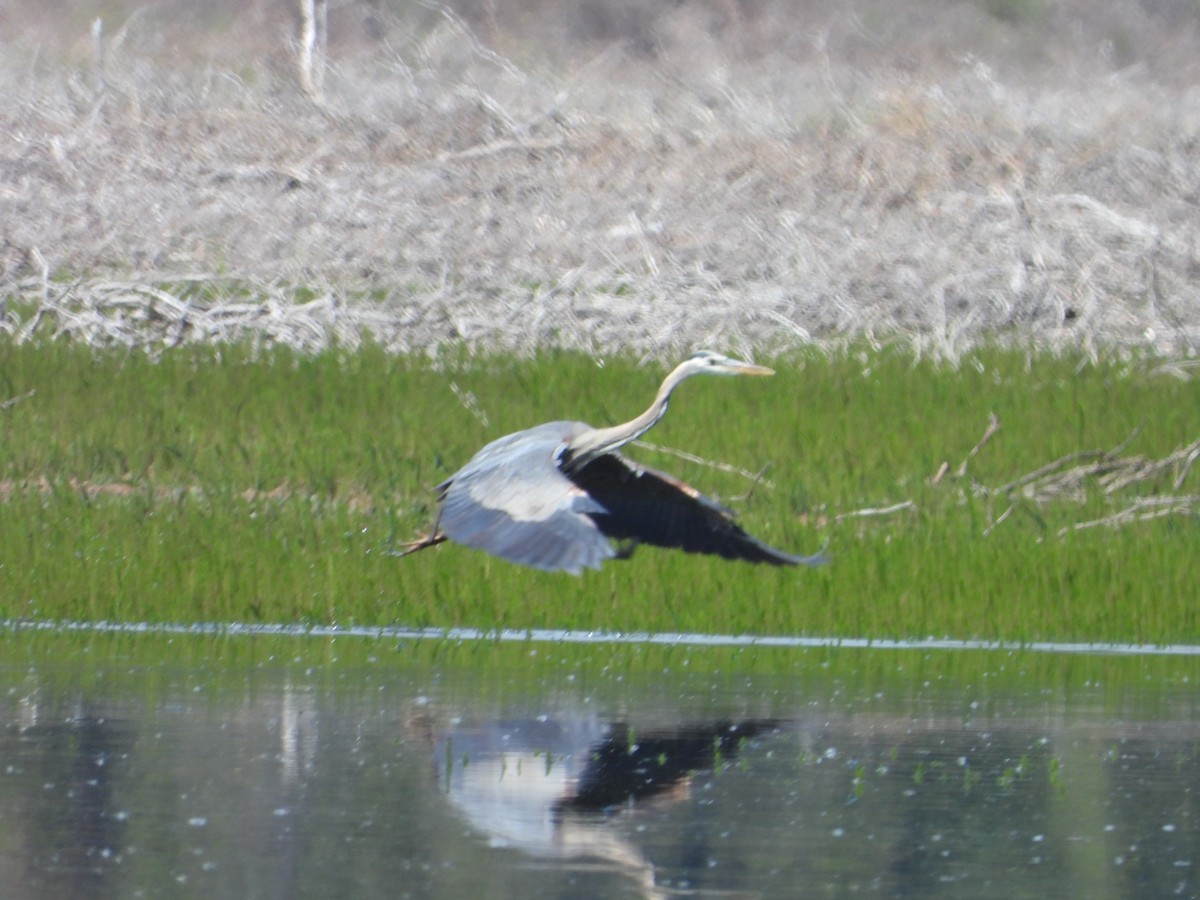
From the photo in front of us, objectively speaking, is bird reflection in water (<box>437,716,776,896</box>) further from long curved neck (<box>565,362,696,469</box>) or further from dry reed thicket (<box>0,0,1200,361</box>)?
dry reed thicket (<box>0,0,1200,361</box>)

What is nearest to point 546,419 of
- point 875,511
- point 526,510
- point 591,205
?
point 875,511

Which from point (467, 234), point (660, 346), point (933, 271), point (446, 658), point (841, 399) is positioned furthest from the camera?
point (467, 234)

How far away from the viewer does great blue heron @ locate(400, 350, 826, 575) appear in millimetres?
8422

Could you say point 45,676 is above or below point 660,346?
below

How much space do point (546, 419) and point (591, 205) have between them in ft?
23.3

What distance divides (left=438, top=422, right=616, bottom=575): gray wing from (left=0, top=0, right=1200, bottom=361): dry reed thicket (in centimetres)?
866

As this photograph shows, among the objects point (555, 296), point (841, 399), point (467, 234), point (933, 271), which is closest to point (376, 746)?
point (841, 399)

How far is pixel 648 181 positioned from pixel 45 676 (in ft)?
46.7

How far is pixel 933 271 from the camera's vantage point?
20.0 metres

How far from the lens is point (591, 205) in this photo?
2267cm

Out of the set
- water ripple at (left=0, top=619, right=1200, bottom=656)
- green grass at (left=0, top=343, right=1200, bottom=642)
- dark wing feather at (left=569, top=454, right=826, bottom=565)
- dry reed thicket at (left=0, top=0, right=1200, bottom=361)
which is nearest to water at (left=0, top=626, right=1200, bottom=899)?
water ripple at (left=0, top=619, right=1200, bottom=656)

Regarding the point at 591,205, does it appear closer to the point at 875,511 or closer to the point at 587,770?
the point at 875,511

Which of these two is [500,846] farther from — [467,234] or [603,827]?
[467,234]

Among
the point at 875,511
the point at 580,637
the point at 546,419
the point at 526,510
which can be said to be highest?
the point at 546,419
